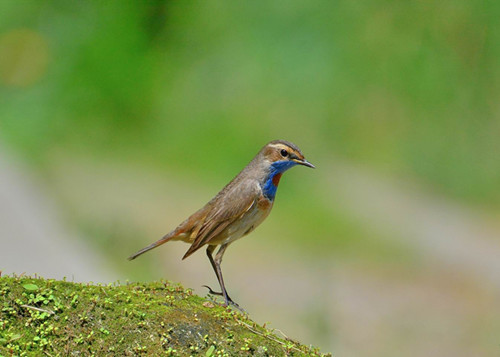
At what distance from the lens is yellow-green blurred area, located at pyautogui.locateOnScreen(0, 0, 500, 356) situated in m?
15.5

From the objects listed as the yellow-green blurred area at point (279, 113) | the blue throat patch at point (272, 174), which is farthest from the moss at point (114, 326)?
the yellow-green blurred area at point (279, 113)

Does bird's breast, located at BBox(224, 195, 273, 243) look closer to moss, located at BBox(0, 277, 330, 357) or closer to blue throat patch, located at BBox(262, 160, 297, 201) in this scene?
blue throat patch, located at BBox(262, 160, 297, 201)

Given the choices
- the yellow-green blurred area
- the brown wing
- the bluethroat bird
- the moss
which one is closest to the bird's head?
the bluethroat bird

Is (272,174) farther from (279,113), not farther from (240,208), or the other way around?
(279,113)

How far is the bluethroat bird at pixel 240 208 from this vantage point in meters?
7.71

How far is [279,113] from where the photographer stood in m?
16.8

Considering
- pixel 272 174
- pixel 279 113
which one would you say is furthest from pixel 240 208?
pixel 279 113

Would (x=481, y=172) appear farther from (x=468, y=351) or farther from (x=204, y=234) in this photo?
(x=204, y=234)

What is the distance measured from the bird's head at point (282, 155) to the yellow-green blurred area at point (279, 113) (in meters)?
6.65

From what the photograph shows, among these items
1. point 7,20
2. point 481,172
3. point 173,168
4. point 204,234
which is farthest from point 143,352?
point 7,20

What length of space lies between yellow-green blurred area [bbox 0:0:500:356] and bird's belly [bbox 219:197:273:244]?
6.70m

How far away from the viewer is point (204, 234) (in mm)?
7691

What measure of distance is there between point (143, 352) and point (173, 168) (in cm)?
1103

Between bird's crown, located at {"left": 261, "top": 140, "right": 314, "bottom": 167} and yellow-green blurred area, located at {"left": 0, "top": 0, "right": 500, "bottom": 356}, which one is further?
yellow-green blurred area, located at {"left": 0, "top": 0, "right": 500, "bottom": 356}
